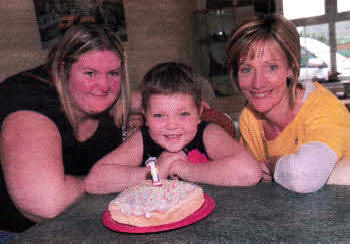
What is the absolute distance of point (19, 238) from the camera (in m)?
0.46

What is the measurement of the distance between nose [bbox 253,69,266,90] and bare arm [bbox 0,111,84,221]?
41 cm

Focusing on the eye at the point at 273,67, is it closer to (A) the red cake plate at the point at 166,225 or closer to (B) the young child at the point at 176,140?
(B) the young child at the point at 176,140

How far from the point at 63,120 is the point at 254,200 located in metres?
0.41

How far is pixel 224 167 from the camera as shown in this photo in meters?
0.62

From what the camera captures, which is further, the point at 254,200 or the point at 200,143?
the point at 200,143

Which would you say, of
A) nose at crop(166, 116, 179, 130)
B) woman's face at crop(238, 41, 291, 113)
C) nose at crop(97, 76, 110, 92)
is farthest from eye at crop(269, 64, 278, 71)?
nose at crop(97, 76, 110, 92)

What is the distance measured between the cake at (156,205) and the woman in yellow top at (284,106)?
0.17 metres

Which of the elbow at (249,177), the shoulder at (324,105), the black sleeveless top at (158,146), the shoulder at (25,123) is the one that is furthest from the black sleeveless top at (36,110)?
the shoulder at (324,105)

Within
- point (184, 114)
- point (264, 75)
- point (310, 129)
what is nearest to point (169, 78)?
point (184, 114)

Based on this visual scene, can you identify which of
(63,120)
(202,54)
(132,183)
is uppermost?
(202,54)

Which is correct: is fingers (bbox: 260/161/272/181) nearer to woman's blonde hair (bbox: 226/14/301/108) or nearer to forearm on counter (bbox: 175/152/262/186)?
forearm on counter (bbox: 175/152/262/186)

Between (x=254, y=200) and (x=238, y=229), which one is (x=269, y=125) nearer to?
(x=254, y=200)

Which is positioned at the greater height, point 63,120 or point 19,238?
point 63,120

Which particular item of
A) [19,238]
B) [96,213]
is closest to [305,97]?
[96,213]
